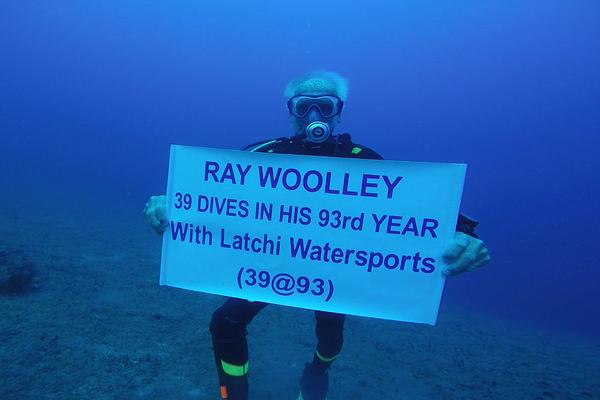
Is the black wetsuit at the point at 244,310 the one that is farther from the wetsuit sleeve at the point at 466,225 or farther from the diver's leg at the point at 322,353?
the wetsuit sleeve at the point at 466,225

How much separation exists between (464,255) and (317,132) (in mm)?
1109

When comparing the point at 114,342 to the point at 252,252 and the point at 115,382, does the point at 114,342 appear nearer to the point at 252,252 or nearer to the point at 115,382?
the point at 115,382

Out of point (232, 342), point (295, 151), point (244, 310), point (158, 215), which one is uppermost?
point (295, 151)

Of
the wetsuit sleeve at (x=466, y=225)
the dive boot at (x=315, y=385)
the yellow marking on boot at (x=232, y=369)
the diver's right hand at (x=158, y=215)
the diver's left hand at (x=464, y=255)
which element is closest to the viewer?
the diver's left hand at (x=464, y=255)

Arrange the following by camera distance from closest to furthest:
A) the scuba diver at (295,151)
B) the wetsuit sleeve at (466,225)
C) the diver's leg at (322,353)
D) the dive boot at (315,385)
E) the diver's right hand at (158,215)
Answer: the wetsuit sleeve at (466,225) < the diver's right hand at (158,215) < the scuba diver at (295,151) < the diver's leg at (322,353) < the dive boot at (315,385)

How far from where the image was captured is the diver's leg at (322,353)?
104 inches

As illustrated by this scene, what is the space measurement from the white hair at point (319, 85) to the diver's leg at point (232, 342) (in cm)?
149

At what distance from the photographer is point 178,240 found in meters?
2.18

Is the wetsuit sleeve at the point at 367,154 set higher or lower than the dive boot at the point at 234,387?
higher

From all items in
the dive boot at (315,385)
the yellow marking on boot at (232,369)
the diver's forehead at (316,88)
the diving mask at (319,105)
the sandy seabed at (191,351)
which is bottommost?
the sandy seabed at (191,351)

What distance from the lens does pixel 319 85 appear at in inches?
97.8

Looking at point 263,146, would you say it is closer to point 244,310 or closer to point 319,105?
point 319,105

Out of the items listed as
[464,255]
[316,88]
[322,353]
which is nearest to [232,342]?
[322,353]

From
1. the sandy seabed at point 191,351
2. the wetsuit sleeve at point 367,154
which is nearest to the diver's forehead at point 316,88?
the wetsuit sleeve at point 367,154
